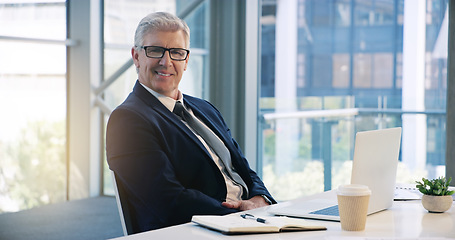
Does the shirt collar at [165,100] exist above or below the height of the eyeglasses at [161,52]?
below

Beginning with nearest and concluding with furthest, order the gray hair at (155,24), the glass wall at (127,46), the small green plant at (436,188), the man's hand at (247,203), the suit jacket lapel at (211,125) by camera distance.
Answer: the small green plant at (436,188) → the man's hand at (247,203) → the gray hair at (155,24) → the suit jacket lapel at (211,125) → the glass wall at (127,46)

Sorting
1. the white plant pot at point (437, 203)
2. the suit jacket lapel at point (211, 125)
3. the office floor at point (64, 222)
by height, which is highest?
the suit jacket lapel at point (211, 125)

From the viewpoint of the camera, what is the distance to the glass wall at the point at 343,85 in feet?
16.1

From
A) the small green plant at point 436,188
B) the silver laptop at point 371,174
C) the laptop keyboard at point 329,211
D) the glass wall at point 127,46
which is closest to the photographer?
the silver laptop at point 371,174

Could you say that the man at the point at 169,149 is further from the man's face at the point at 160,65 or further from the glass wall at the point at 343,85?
the glass wall at the point at 343,85

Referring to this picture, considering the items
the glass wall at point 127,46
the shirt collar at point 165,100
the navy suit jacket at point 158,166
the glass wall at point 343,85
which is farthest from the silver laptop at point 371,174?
the glass wall at point 127,46

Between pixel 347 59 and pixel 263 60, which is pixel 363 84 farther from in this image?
pixel 263 60

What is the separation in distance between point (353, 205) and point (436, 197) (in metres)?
0.53

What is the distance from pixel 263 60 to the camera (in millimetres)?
5445

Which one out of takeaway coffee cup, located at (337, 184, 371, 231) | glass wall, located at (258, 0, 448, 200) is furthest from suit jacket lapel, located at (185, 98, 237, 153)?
glass wall, located at (258, 0, 448, 200)

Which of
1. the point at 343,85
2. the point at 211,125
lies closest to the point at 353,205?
the point at 211,125

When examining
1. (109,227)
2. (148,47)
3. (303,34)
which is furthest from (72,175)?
(148,47)

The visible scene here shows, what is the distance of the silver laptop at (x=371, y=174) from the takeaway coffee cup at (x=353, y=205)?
0.12 metres

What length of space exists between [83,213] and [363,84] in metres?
2.62
